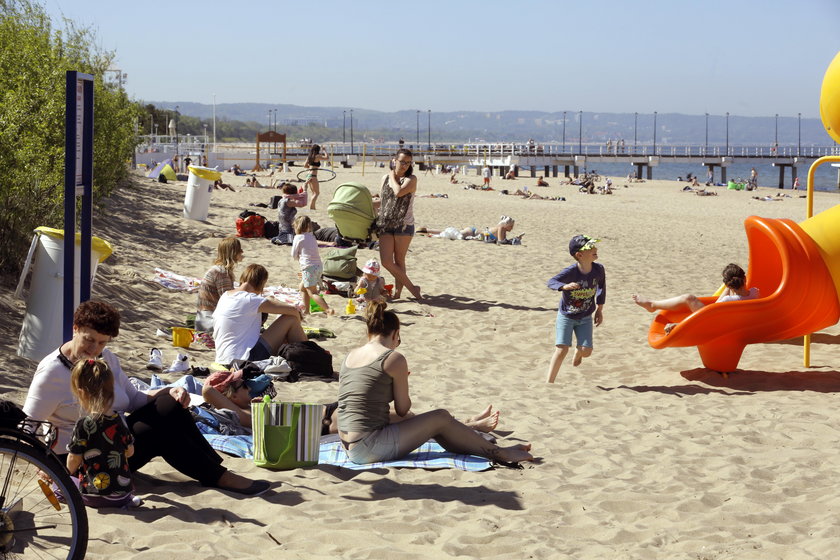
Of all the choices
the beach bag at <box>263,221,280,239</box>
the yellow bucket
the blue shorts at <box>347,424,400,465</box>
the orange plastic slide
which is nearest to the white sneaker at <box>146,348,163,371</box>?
the yellow bucket

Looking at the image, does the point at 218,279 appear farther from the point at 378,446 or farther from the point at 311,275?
the point at 378,446

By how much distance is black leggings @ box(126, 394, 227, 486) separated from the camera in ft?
14.5

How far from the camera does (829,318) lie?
759 cm

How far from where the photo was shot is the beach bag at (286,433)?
4.82m

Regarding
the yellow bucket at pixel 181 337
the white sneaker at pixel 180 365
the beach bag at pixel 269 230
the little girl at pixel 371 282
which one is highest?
the beach bag at pixel 269 230

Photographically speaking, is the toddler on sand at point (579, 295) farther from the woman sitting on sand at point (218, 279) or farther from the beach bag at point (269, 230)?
the beach bag at point (269, 230)

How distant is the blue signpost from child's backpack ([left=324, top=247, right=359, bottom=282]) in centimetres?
611

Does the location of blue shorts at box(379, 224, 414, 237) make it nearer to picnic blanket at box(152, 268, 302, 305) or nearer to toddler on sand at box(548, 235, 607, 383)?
picnic blanket at box(152, 268, 302, 305)

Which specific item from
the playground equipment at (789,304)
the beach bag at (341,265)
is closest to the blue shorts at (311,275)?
the beach bag at (341,265)

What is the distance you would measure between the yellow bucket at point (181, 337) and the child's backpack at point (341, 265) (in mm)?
3322

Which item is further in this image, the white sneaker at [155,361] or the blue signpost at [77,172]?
the white sneaker at [155,361]

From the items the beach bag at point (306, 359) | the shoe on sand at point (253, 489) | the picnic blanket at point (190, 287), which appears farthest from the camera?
the picnic blanket at point (190, 287)

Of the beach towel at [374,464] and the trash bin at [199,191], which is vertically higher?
the trash bin at [199,191]

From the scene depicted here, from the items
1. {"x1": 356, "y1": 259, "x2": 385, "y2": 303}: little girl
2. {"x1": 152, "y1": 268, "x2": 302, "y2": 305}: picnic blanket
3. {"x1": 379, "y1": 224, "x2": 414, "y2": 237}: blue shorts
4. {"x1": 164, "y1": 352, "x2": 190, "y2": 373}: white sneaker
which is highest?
{"x1": 379, "y1": 224, "x2": 414, "y2": 237}: blue shorts
